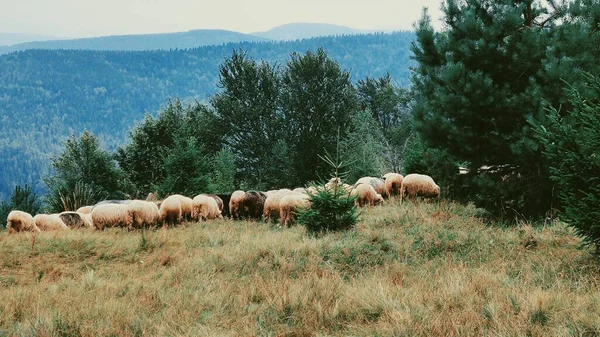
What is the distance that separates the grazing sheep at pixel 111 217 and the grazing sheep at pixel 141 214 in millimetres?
166

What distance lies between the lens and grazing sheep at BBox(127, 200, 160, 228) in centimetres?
1419

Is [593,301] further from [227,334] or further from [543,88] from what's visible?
[543,88]

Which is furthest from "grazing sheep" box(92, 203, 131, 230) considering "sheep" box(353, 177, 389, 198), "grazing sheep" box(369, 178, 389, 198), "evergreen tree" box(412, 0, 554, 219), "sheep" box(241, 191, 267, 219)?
"evergreen tree" box(412, 0, 554, 219)

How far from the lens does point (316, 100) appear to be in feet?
135

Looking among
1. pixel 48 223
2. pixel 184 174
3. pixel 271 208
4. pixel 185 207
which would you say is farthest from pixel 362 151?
pixel 48 223

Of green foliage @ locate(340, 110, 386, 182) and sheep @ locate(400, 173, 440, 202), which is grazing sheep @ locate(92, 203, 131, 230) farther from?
green foliage @ locate(340, 110, 386, 182)

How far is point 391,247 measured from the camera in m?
8.45

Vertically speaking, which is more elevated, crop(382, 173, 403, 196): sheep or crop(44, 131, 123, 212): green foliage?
crop(382, 173, 403, 196): sheep

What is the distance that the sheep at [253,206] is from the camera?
1653cm

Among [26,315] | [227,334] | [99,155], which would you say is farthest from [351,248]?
[99,155]

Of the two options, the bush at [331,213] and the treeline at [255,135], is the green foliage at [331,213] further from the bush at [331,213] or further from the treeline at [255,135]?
the treeline at [255,135]

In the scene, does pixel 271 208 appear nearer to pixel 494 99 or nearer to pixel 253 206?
pixel 253 206

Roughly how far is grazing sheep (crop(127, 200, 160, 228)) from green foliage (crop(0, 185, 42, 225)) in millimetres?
27054

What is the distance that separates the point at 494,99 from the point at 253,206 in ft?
29.2
